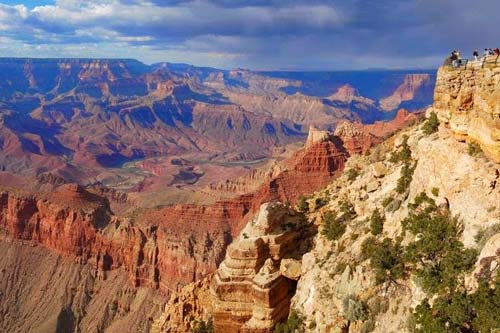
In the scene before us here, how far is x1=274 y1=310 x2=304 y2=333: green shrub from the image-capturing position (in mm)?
26094

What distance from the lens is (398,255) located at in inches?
934

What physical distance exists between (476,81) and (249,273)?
14.8 metres


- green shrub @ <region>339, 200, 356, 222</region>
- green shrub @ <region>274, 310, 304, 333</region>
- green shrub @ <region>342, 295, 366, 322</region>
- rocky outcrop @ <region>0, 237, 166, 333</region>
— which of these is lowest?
rocky outcrop @ <region>0, 237, 166, 333</region>

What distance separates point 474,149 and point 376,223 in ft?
20.1

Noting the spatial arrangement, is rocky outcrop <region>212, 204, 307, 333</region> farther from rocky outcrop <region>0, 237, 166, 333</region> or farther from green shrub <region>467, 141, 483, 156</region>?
rocky outcrop <region>0, 237, 166, 333</region>

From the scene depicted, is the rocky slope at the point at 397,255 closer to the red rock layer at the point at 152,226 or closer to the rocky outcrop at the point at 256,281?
the rocky outcrop at the point at 256,281

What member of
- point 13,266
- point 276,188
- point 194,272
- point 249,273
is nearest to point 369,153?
point 249,273

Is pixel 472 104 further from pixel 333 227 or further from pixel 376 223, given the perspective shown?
pixel 333 227

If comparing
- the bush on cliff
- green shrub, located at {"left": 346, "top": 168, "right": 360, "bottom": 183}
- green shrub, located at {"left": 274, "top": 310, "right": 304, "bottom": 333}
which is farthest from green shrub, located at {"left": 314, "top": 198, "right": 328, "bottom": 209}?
the bush on cliff

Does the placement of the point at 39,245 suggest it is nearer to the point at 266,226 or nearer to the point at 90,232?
the point at 90,232

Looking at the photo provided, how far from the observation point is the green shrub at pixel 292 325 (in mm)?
26094

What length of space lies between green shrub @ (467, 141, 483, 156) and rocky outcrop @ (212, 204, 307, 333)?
1146 centimetres

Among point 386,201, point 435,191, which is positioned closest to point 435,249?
point 435,191

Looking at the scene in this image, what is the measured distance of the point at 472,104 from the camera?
77.4 ft
